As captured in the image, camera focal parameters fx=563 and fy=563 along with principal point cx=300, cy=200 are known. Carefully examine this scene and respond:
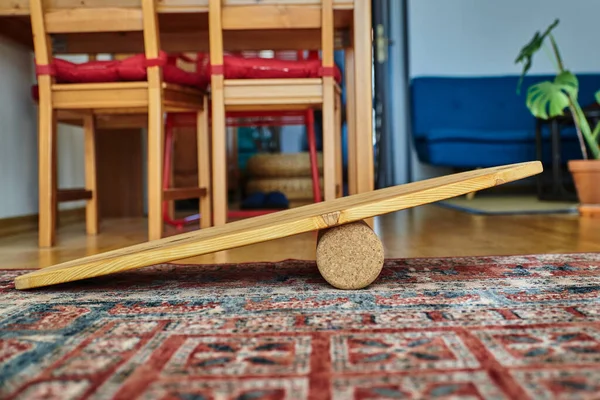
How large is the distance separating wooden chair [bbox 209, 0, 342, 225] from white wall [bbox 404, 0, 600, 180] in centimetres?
302

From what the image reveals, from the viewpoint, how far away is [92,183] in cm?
230

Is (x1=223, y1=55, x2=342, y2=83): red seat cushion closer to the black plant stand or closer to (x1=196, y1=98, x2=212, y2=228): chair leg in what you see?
(x1=196, y1=98, x2=212, y2=228): chair leg

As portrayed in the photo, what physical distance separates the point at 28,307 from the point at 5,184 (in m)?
1.36

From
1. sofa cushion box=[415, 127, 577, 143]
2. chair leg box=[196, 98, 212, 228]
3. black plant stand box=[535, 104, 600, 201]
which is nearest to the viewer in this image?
chair leg box=[196, 98, 212, 228]

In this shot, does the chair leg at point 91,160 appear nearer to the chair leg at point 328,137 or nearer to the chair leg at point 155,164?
the chair leg at point 155,164

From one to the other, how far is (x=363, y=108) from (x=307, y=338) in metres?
1.27

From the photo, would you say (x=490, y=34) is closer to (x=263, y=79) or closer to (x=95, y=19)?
(x=263, y=79)

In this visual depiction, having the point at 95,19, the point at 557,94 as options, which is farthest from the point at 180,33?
the point at 557,94

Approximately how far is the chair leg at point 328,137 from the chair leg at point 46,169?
88cm

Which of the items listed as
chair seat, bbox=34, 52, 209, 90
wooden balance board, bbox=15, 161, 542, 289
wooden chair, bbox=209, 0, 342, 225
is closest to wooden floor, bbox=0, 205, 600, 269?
wooden chair, bbox=209, 0, 342, 225

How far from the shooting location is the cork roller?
102 cm

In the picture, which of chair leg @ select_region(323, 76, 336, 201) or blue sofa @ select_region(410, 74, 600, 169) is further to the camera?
blue sofa @ select_region(410, 74, 600, 169)

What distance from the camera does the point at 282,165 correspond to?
411cm

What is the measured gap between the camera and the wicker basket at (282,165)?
4.11m
